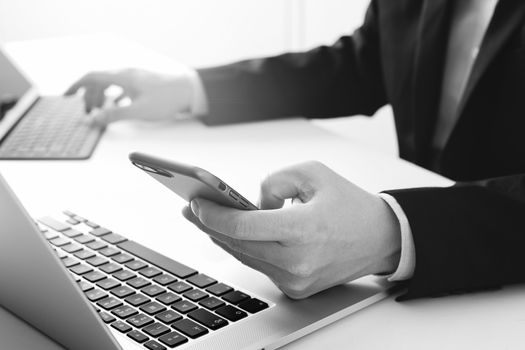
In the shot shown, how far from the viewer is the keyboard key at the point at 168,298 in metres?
0.68

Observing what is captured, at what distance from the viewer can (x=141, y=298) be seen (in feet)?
2.24

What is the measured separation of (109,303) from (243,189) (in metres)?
0.36

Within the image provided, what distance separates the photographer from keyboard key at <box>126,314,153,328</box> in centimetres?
64

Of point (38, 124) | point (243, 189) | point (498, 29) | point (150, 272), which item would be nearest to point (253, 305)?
point (150, 272)

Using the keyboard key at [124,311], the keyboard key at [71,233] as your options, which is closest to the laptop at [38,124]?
the keyboard key at [71,233]

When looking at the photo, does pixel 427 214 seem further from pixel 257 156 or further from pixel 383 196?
pixel 257 156

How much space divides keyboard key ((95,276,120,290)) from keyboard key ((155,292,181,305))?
5cm

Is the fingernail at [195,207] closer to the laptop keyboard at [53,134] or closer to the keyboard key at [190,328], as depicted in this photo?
the keyboard key at [190,328]

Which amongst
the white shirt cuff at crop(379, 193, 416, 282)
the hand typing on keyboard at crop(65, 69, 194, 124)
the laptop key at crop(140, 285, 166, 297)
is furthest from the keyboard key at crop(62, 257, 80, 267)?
the hand typing on keyboard at crop(65, 69, 194, 124)

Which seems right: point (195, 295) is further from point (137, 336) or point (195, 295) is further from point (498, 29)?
point (498, 29)

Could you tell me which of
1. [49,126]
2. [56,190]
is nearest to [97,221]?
[56,190]

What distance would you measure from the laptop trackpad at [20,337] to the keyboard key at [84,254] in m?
0.12

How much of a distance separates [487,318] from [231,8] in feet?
10.0

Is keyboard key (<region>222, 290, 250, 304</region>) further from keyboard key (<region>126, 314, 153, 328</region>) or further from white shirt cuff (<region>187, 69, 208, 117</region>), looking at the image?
white shirt cuff (<region>187, 69, 208, 117</region>)
